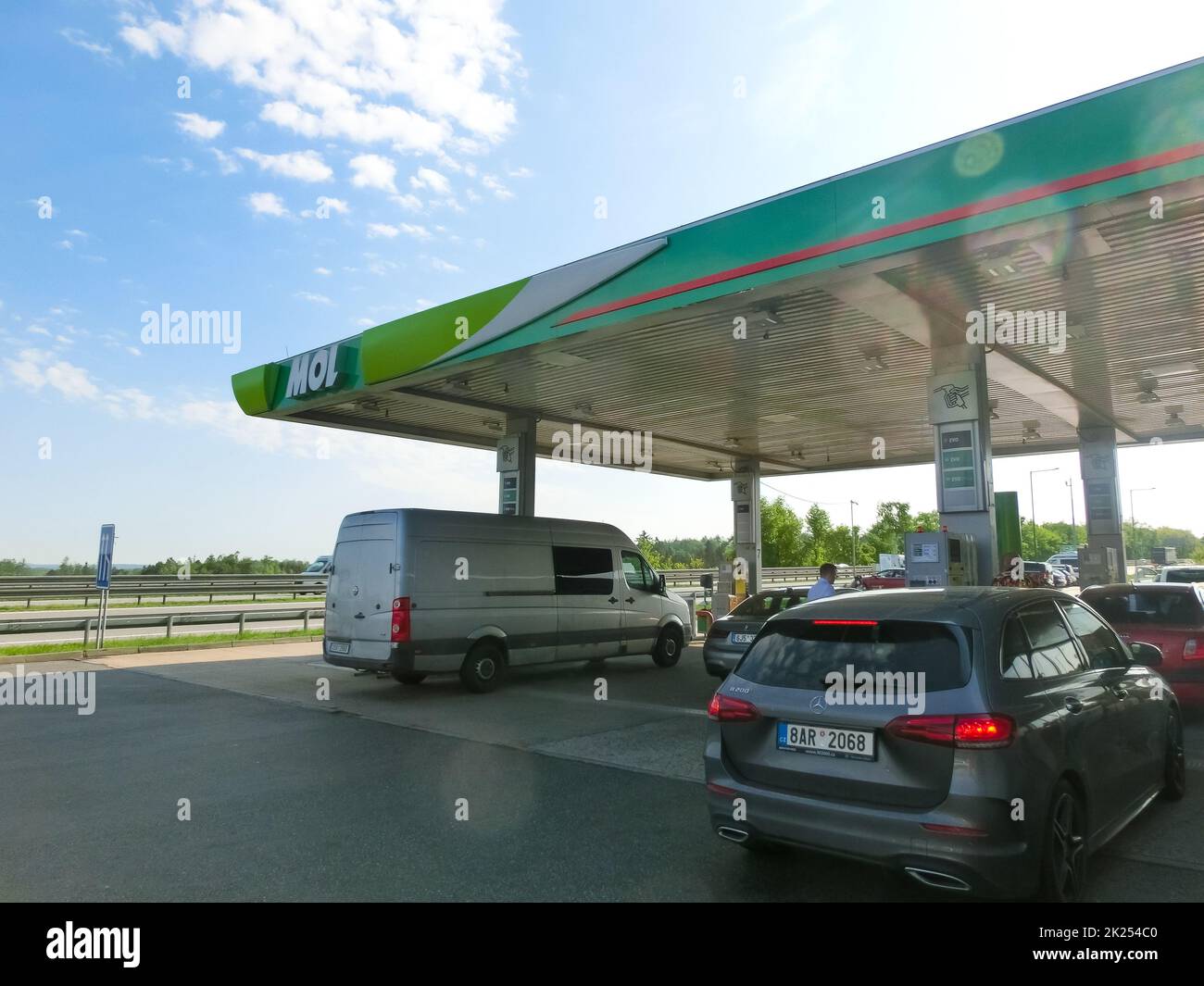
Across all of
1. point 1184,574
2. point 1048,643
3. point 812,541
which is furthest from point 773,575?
point 1048,643

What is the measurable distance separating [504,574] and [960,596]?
8.00 metres

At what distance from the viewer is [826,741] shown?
3828mm

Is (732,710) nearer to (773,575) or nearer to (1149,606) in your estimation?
(1149,606)

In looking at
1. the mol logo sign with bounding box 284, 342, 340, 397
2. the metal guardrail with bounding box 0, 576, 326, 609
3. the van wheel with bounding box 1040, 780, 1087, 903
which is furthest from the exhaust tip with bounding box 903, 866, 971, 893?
the metal guardrail with bounding box 0, 576, 326, 609

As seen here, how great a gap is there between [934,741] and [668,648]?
35.7 feet

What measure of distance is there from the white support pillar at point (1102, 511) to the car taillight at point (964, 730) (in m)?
17.4

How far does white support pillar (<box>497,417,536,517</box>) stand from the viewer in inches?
645

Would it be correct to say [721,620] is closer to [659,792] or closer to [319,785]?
[659,792]

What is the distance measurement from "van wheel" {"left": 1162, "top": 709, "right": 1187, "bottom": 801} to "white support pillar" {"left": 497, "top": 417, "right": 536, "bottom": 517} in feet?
39.0

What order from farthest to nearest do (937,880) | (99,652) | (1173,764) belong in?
1. (99,652)
2. (1173,764)
3. (937,880)

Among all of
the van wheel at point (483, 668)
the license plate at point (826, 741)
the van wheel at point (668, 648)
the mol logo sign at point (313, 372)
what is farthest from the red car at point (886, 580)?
the license plate at point (826, 741)

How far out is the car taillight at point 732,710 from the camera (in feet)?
13.6

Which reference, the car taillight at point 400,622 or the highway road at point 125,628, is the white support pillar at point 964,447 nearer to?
the car taillight at point 400,622
